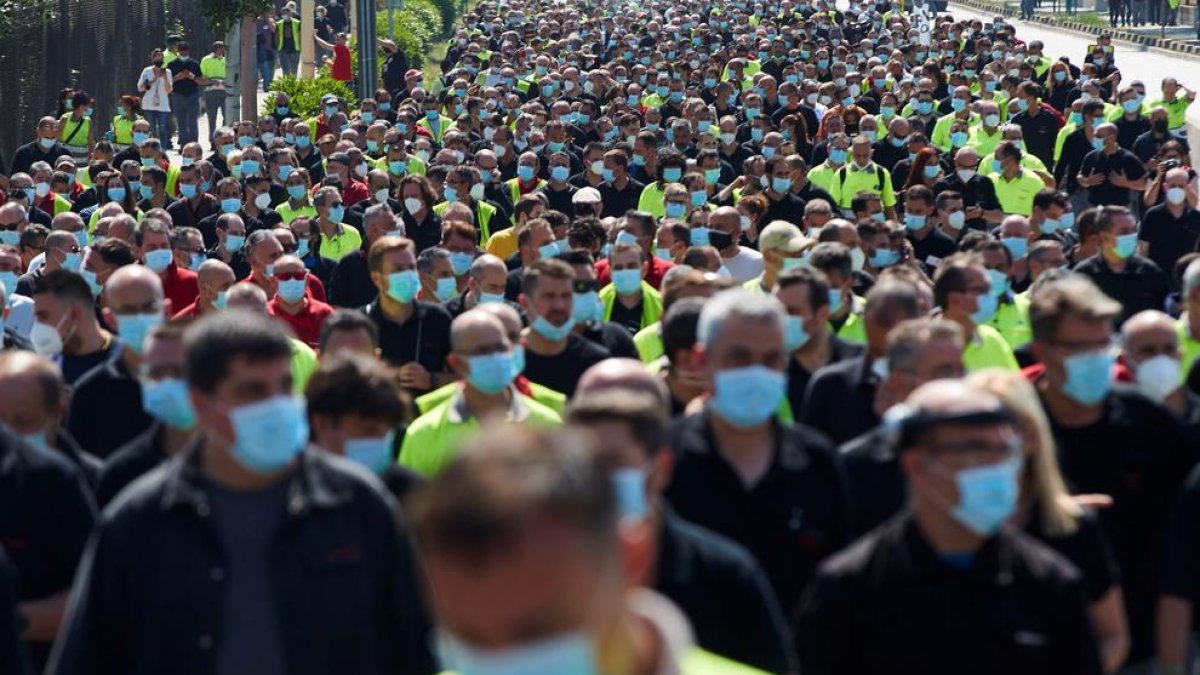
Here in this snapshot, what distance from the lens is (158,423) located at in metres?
6.64

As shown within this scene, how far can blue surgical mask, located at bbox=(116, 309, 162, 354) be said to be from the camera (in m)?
8.52

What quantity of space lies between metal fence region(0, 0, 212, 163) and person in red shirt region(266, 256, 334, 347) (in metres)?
16.5

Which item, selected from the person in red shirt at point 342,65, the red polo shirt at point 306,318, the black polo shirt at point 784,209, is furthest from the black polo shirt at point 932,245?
the person in red shirt at point 342,65

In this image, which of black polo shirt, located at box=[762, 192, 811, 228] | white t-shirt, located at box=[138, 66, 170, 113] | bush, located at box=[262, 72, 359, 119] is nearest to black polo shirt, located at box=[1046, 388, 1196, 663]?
black polo shirt, located at box=[762, 192, 811, 228]

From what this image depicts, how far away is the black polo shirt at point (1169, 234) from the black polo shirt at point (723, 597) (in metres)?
11.1

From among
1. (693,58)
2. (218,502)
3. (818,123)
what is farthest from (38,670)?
(693,58)

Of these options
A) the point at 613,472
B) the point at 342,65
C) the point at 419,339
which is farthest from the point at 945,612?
the point at 342,65

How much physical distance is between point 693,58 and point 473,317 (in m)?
28.4

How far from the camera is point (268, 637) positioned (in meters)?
4.88

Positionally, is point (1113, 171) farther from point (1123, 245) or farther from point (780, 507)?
point (780, 507)

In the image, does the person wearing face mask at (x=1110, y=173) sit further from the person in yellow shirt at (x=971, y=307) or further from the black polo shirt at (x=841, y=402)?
the black polo shirt at (x=841, y=402)

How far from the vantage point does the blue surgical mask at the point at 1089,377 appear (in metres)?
6.57

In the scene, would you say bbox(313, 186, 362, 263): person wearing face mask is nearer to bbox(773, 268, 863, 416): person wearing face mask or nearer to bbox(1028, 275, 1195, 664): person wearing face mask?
bbox(773, 268, 863, 416): person wearing face mask

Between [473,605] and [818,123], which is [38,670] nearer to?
[473,605]
